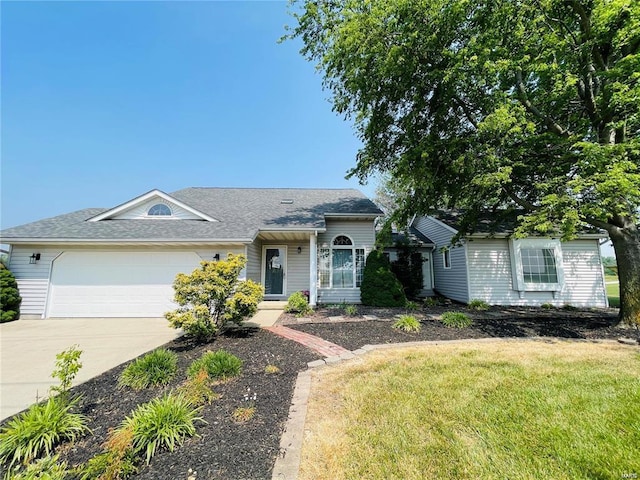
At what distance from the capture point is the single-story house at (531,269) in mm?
11086

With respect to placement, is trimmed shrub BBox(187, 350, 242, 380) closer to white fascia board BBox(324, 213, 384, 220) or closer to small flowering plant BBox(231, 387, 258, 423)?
small flowering plant BBox(231, 387, 258, 423)

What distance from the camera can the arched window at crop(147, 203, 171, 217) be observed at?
10.8 meters

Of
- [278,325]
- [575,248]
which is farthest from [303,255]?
[575,248]

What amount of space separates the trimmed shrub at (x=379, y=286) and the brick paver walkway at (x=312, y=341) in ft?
14.6

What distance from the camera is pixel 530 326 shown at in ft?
23.1

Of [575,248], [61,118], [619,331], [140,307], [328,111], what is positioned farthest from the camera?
[61,118]

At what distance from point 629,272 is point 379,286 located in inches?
266

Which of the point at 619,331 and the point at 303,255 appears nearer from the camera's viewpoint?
the point at 619,331

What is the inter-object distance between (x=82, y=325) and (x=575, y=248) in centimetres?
1894

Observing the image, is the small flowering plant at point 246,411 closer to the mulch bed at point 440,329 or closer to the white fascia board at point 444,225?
the mulch bed at point 440,329

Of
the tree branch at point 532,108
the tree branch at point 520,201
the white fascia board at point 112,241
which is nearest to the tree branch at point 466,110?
the tree branch at point 532,108

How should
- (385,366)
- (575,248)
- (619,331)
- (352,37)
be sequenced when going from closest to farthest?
(385,366)
(619,331)
(352,37)
(575,248)

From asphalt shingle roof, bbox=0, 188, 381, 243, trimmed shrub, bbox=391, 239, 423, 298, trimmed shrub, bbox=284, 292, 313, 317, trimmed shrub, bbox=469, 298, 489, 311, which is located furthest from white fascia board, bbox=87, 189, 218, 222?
trimmed shrub, bbox=469, 298, 489, 311

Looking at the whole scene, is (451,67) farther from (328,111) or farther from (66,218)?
(66,218)
